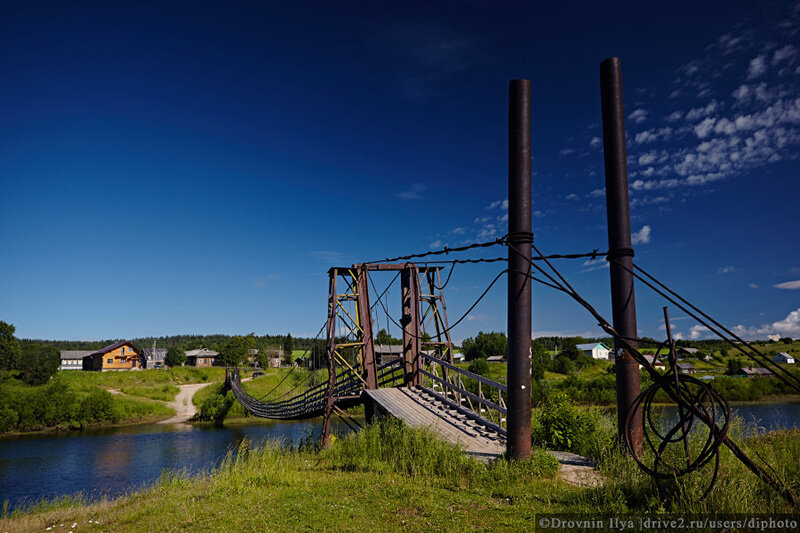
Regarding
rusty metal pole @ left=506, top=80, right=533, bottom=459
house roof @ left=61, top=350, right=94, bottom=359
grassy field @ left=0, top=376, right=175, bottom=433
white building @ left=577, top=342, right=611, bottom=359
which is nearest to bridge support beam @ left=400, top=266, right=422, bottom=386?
rusty metal pole @ left=506, top=80, right=533, bottom=459

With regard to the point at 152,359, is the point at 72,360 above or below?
below

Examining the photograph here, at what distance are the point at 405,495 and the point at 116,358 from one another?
74763 mm

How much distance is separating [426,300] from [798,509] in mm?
12251

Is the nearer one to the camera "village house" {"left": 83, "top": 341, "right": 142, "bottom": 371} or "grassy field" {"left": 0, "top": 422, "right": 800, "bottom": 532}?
"grassy field" {"left": 0, "top": 422, "right": 800, "bottom": 532}

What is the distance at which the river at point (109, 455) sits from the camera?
17.9 meters

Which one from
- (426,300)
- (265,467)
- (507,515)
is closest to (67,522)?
(265,467)

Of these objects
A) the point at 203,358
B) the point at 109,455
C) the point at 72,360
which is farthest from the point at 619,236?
the point at 72,360

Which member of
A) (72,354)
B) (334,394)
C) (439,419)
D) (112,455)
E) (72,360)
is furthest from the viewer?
(72,354)

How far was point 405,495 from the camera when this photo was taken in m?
6.25

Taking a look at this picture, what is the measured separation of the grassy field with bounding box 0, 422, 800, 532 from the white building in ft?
275

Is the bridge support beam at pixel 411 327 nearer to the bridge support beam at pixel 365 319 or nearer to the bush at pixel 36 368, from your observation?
the bridge support beam at pixel 365 319

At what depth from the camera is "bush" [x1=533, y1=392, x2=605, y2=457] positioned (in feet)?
29.8

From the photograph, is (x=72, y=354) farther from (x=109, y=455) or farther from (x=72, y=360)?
(x=109, y=455)

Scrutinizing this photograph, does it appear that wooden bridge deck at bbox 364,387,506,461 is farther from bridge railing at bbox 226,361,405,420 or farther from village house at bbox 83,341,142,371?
village house at bbox 83,341,142,371
